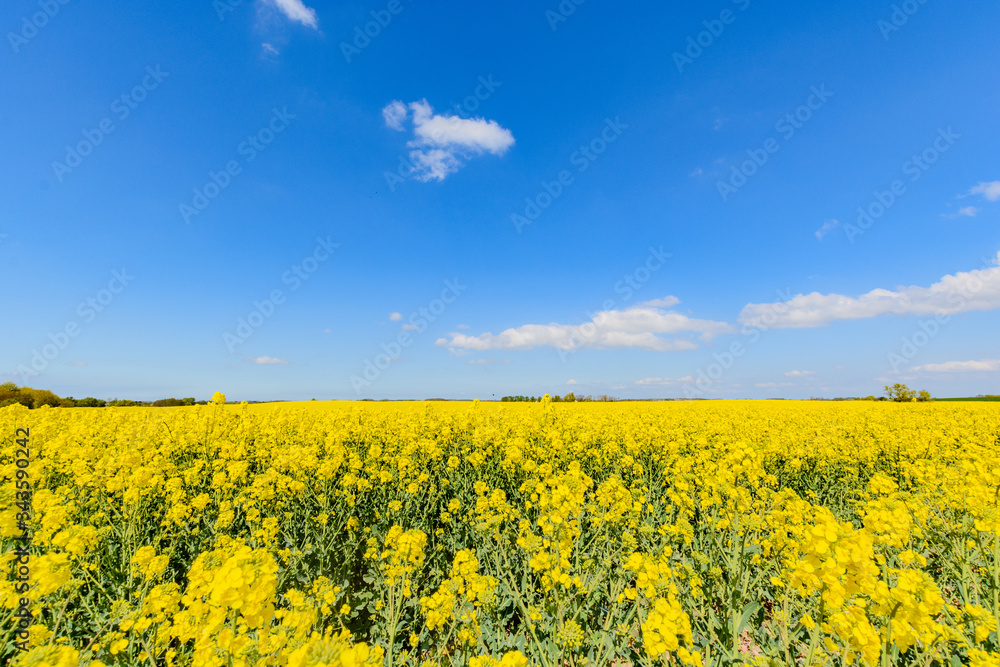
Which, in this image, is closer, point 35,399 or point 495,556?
point 495,556

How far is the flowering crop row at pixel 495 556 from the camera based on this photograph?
6.67ft

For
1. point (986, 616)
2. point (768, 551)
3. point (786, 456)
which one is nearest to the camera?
point (986, 616)

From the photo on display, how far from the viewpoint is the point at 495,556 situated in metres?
3.52

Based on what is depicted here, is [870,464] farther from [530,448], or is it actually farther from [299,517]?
[299,517]

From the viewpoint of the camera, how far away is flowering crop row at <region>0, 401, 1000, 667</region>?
2.03 metres

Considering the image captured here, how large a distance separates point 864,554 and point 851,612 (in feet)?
1.04

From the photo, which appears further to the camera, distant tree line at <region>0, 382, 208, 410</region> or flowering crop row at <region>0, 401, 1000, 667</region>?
distant tree line at <region>0, 382, 208, 410</region>

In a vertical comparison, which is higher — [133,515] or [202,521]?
[133,515]

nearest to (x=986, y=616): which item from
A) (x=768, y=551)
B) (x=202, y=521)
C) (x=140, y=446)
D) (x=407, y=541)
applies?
(x=768, y=551)

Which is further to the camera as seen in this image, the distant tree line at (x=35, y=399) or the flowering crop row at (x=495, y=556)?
the distant tree line at (x=35, y=399)

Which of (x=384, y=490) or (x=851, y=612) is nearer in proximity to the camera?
(x=851, y=612)

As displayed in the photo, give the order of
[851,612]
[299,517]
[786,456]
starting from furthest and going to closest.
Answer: [786,456] → [299,517] → [851,612]

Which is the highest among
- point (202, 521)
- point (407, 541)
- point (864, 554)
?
point (864, 554)

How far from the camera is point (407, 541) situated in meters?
3.28
